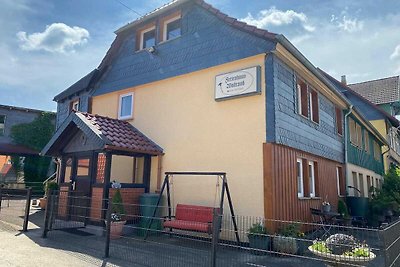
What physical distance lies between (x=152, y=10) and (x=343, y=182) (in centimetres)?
1091

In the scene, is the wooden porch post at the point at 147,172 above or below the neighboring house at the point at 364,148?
below

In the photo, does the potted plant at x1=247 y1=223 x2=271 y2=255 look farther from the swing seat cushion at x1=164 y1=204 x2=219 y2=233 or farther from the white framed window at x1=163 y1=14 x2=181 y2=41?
the white framed window at x1=163 y1=14 x2=181 y2=41

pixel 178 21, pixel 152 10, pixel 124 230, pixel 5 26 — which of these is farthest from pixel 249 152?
pixel 5 26

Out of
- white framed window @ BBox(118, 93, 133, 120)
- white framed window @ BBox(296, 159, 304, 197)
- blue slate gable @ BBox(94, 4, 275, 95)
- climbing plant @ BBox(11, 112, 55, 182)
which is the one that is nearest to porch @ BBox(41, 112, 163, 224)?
white framed window @ BBox(118, 93, 133, 120)

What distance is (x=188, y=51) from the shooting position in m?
9.74

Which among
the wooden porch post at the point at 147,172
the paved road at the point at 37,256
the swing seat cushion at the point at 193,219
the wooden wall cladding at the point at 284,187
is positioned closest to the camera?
the paved road at the point at 37,256

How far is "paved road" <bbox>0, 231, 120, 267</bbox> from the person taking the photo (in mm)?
5438

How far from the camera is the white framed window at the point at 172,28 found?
10.4 metres

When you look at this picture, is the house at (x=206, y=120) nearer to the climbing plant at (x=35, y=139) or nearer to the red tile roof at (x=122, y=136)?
the red tile roof at (x=122, y=136)

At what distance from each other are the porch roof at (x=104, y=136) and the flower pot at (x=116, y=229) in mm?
2050

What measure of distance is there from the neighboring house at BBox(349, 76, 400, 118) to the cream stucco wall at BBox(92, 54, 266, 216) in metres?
21.3

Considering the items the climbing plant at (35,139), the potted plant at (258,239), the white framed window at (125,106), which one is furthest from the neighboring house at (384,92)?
the climbing plant at (35,139)

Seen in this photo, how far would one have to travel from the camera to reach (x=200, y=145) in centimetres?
891

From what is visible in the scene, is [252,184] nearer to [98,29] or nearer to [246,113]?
[246,113]
